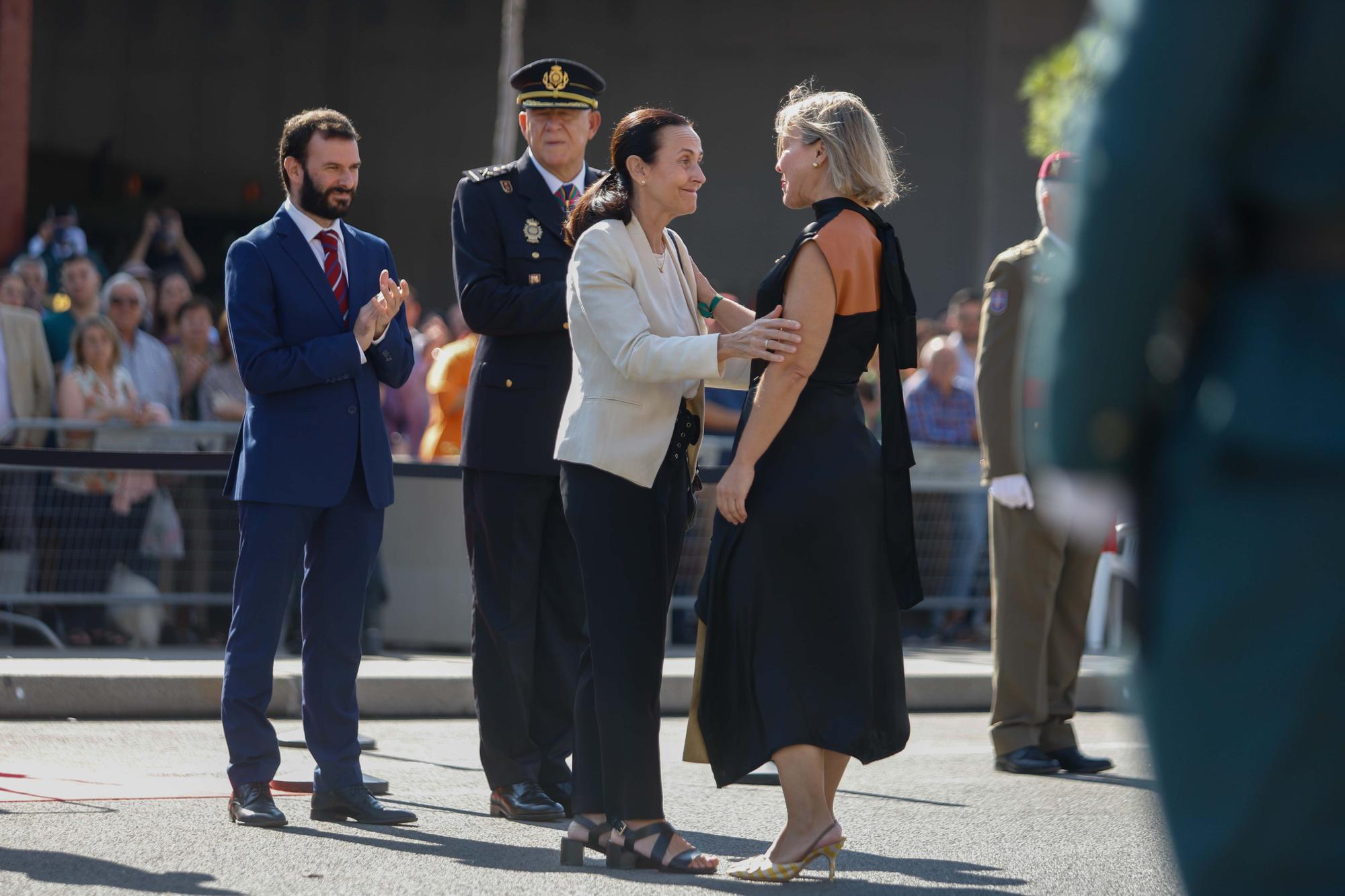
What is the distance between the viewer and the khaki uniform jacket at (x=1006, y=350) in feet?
23.0

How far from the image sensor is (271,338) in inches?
221

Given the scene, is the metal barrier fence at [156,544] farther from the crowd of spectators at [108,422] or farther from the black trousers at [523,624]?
the black trousers at [523,624]

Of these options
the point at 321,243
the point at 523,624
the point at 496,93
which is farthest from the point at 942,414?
the point at 496,93

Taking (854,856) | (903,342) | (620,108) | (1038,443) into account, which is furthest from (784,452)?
(620,108)

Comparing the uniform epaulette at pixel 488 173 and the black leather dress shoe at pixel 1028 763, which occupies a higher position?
the uniform epaulette at pixel 488 173

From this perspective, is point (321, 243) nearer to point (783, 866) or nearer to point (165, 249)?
point (783, 866)

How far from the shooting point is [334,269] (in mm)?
5836

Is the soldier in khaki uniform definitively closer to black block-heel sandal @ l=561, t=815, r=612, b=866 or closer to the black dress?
the black dress

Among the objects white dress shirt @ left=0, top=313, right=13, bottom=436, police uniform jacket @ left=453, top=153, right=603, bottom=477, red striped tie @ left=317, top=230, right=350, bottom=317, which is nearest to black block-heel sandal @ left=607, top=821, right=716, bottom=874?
police uniform jacket @ left=453, top=153, right=603, bottom=477

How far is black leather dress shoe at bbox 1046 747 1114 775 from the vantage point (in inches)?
275

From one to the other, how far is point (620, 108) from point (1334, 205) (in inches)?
872

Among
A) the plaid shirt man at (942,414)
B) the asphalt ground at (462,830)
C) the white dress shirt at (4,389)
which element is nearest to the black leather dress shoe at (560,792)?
the asphalt ground at (462,830)

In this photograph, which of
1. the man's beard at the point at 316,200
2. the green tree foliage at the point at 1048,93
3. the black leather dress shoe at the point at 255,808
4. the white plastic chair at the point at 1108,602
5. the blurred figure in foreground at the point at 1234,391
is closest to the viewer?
the blurred figure in foreground at the point at 1234,391

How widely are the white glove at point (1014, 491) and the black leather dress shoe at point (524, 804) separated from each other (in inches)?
88.5
